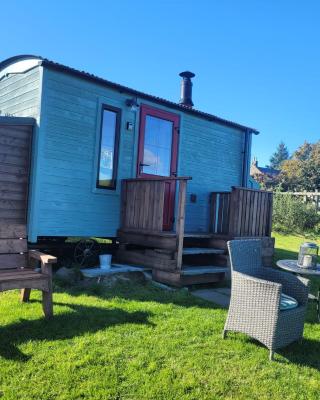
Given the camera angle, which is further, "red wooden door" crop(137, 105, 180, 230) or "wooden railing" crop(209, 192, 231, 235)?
"wooden railing" crop(209, 192, 231, 235)

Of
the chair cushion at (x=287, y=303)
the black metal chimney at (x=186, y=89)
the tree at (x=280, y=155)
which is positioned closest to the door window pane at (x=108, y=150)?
the black metal chimney at (x=186, y=89)

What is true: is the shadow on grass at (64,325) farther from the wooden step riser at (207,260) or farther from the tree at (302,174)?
the tree at (302,174)

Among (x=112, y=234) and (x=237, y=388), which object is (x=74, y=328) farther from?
(x=112, y=234)

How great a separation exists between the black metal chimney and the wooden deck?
2.93 meters

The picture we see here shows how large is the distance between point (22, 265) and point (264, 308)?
8.81 ft

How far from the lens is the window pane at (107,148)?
677 centimetres

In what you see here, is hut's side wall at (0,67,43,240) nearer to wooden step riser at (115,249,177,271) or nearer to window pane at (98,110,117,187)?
window pane at (98,110,117,187)

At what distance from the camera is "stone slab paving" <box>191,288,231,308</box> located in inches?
201

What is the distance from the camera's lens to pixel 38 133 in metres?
5.93

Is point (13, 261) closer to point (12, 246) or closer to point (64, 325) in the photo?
point (12, 246)

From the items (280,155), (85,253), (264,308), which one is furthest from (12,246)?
(280,155)

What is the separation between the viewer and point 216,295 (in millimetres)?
5520

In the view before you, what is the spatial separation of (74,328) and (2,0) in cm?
756

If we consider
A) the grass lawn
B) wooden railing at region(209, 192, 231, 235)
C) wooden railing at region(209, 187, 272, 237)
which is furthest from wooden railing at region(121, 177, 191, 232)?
wooden railing at region(209, 192, 231, 235)
